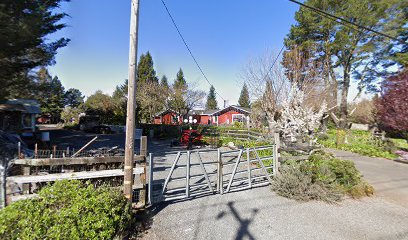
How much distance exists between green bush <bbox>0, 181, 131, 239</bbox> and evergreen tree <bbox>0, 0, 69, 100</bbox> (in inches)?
207

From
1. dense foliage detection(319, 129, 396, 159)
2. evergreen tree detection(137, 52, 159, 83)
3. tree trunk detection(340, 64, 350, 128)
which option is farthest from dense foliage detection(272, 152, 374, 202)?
evergreen tree detection(137, 52, 159, 83)

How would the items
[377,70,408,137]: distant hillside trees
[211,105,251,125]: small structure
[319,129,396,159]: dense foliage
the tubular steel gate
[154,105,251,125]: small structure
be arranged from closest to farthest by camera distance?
1. the tubular steel gate
2. [377,70,408,137]: distant hillside trees
3. [319,129,396,159]: dense foliage
4. [211,105,251,125]: small structure
5. [154,105,251,125]: small structure

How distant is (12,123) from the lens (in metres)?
17.8

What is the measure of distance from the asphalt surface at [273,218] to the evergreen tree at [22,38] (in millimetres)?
6251

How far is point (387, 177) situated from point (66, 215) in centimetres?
1013

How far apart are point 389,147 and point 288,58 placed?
853 centimetres

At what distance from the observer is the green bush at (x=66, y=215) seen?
8.25ft

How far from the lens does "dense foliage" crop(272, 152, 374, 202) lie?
197 inches

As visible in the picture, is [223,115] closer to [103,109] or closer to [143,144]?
[103,109]

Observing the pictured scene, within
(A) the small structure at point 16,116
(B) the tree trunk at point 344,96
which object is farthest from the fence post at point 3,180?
(B) the tree trunk at point 344,96

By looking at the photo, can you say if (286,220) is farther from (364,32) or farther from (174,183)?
(364,32)

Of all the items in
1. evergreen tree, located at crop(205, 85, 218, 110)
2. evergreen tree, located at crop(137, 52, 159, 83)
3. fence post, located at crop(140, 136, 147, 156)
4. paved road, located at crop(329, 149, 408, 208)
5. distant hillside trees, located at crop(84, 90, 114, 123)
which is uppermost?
evergreen tree, located at crop(137, 52, 159, 83)

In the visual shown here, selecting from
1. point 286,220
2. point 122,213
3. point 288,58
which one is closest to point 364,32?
point 288,58

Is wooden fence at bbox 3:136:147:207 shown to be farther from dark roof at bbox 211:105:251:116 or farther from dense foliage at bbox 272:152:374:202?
dark roof at bbox 211:105:251:116
